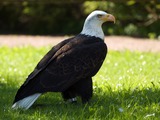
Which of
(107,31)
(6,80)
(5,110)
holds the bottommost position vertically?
(107,31)

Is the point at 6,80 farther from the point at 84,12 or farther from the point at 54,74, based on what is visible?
the point at 84,12

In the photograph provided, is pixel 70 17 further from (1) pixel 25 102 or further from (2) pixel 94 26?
(1) pixel 25 102

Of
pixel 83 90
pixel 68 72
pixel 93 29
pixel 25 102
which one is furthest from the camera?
pixel 93 29

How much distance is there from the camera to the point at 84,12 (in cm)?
1752

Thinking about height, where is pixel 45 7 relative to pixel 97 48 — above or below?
below

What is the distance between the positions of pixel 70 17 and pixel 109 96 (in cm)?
1176

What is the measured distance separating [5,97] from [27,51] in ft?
19.9

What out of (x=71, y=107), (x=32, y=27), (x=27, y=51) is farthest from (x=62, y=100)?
(x=32, y=27)

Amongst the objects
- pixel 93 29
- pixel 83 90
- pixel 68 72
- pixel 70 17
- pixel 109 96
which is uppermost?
pixel 93 29

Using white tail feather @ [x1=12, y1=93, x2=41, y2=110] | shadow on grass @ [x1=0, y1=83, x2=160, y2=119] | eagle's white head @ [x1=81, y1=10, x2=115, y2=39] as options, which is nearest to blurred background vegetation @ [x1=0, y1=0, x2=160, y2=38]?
eagle's white head @ [x1=81, y1=10, x2=115, y2=39]

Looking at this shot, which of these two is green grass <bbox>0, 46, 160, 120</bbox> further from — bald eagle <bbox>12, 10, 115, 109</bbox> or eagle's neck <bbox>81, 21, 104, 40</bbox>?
eagle's neck <bbox>81, 21, 104, 40</bbox>

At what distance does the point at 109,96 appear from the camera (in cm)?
683

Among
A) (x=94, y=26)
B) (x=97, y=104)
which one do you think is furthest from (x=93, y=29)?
(x=97, y=104)

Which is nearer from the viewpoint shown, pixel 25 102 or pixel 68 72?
pixel 25 102
